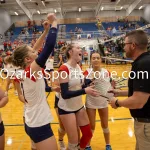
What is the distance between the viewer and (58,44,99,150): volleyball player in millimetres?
2939

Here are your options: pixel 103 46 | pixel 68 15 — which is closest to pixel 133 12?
pixel 68 15

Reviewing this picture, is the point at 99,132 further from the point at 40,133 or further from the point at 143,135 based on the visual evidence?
the point at 40,133

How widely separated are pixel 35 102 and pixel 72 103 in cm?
87

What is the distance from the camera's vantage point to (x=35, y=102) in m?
2.36

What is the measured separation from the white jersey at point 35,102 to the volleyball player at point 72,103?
21.5 inches

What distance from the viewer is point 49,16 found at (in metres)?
2.28

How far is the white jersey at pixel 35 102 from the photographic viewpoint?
2.30 metres

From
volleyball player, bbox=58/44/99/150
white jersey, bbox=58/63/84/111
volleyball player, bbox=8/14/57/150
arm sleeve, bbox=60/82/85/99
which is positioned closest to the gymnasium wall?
volleyball player, bbox=58/44/99/150

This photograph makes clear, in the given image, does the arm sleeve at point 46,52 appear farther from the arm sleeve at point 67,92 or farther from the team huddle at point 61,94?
the arm sleeve at point 67,92

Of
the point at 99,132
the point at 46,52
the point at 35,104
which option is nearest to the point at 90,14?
the point at 99,132

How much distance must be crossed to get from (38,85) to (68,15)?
101ft

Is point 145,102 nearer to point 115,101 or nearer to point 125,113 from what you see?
point 115,101

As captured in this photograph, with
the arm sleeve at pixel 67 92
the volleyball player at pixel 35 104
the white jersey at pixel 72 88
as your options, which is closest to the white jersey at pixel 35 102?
Result: the volleyball player at pixel 35 104

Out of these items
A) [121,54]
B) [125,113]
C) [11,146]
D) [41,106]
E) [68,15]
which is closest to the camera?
[41,106]
